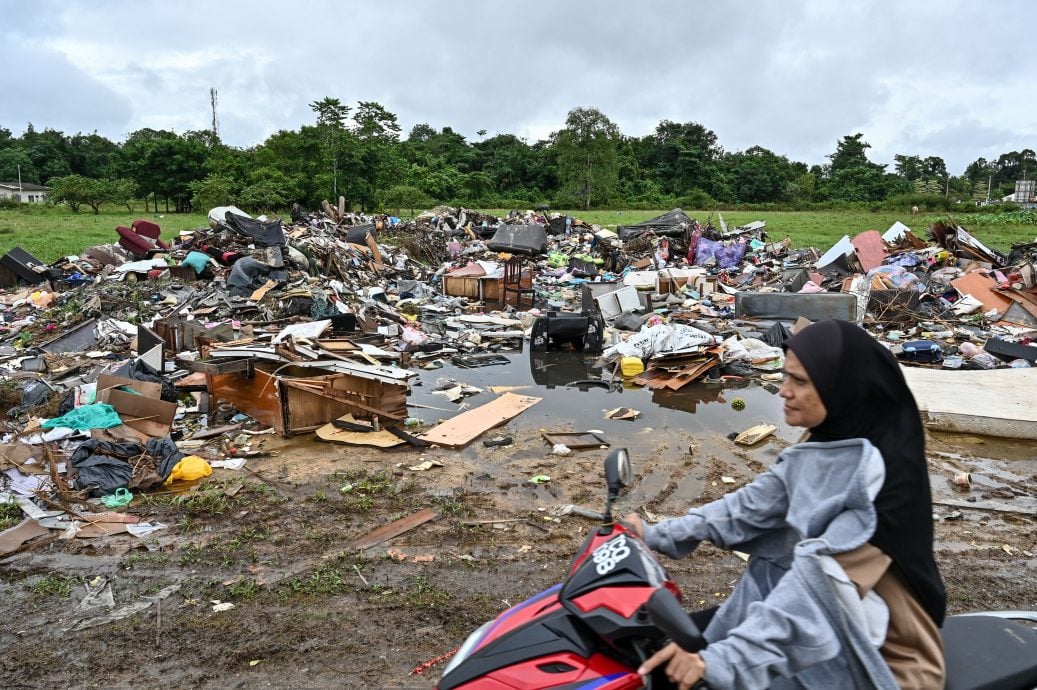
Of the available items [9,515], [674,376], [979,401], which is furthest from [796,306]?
[9,515]

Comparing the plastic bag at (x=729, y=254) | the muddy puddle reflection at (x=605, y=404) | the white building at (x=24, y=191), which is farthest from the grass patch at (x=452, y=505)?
the white building at (x=24, y=191)

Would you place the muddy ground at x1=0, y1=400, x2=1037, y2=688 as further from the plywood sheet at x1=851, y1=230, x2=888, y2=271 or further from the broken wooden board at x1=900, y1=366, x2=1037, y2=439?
the plywood sheet at x1=851, y1=230, x2=888, y2=271

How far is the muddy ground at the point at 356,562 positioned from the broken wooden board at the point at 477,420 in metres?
0.25

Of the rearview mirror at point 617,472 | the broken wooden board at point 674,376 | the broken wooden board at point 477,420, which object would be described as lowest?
the broken wooden board at point 477,420

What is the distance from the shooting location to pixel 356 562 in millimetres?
4281

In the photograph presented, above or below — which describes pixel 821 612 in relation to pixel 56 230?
below

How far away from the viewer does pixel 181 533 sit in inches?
189

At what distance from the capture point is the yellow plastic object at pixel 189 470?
5816 mm

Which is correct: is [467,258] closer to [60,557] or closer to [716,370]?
[716,370]

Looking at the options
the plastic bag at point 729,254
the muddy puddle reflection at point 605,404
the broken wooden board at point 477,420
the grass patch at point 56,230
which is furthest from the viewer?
the grass patch at point 56,230

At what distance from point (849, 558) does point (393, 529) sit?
3.62 meters

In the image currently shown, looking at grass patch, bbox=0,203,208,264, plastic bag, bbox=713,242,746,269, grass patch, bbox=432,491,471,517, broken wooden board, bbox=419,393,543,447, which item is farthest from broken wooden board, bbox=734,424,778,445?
grass patch, bbox=0,203,208,264

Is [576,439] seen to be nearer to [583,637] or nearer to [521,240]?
[583,637]

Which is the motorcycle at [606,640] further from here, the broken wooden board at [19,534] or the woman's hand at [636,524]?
the broken wooden board at [19,534]
